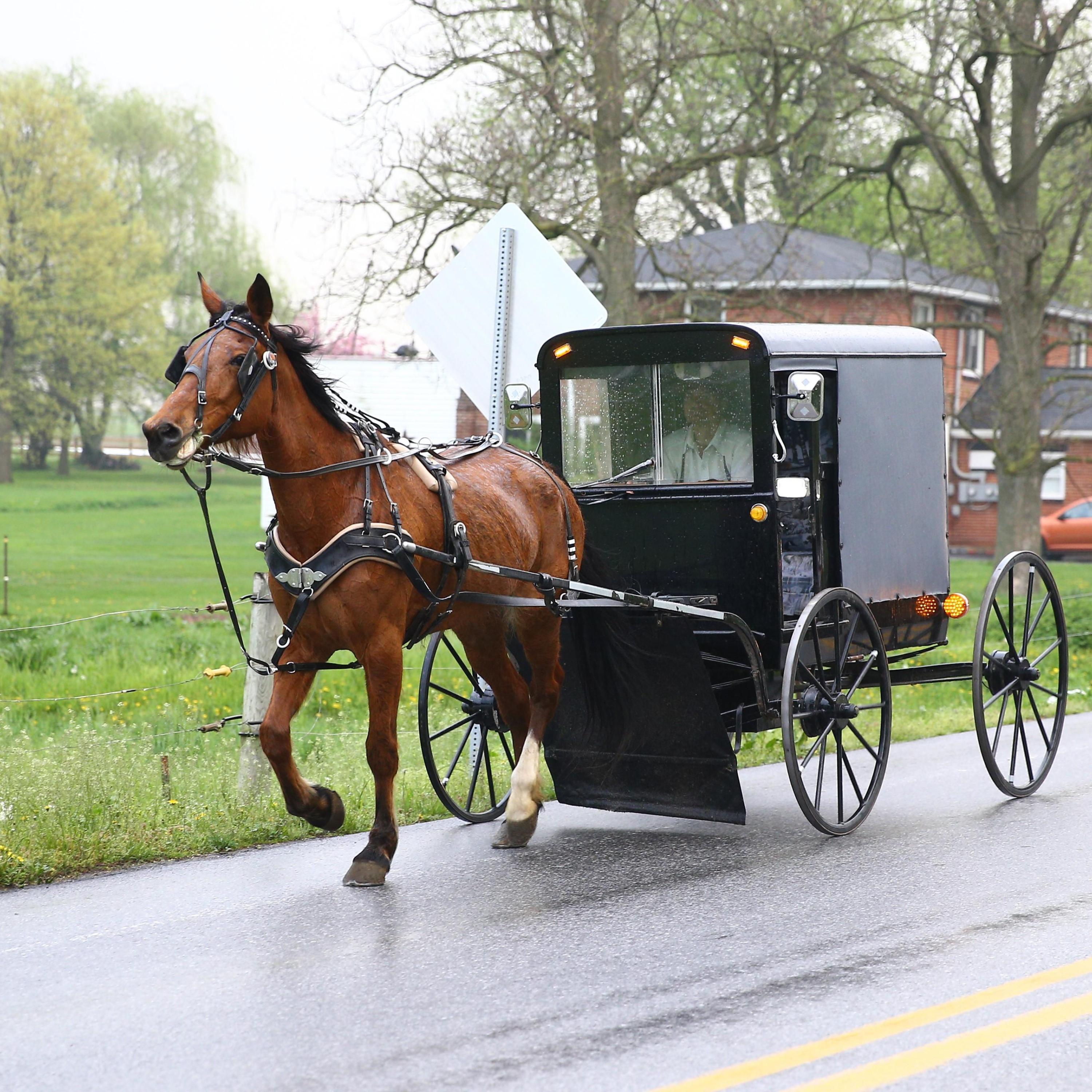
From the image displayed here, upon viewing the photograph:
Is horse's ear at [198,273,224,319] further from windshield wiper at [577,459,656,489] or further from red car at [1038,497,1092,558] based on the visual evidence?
red car at [1038,497,1092,558]

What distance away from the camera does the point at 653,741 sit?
24.3 feet

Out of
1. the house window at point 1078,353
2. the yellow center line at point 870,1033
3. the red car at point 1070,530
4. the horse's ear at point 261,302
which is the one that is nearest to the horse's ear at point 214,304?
the horse's ear at point 261,302

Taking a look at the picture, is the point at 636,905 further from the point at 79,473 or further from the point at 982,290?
the point at 79,473

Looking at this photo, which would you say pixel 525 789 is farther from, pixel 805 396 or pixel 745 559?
pixel 805 396

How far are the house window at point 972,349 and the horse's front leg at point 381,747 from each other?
31822 millimetres

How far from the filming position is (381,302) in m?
17.2

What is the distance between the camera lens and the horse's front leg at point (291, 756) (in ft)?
20.4

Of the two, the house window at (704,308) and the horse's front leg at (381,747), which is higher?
the house window at (704,308)

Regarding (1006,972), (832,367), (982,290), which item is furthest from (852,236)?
(1006,972)

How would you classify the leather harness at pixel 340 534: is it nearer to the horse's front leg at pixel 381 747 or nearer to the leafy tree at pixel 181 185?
the horse's front leg at pixel 381 747

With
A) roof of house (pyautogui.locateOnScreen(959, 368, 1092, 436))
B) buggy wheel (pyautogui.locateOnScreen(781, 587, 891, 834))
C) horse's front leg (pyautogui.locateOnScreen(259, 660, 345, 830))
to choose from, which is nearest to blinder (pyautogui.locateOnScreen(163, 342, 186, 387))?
horse's front leg (pyautogui.locateOnScreen(259, 660, 345, 830))

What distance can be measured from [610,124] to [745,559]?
10.5m

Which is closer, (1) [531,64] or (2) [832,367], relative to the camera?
(2) [832,367]

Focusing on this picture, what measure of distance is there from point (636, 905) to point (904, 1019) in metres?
1.64
